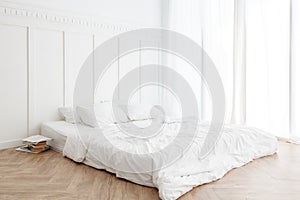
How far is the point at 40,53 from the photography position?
13.8ft

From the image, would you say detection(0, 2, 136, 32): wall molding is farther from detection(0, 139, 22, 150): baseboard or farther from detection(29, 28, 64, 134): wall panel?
detection(0, 139, 22, 150): baseboard

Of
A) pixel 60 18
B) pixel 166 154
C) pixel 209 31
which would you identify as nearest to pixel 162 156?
pixel 166 154

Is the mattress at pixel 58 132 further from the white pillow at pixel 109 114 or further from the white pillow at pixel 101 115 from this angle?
the white pillow at pixel 109 114

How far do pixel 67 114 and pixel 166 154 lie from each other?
7.35 ft

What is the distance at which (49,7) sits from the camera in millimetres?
4273

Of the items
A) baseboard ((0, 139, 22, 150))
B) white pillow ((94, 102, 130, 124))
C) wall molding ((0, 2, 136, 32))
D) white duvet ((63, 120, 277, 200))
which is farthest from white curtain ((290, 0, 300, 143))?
baseboard ((0, 139, 22, 150))

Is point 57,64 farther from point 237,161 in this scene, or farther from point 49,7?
point 237,161

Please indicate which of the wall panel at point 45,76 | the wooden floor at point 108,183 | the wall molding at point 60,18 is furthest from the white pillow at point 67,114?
the wall molding at point 60,18

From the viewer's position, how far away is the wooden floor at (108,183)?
2.42 meters

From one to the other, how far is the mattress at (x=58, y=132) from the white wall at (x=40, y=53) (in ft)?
0.94

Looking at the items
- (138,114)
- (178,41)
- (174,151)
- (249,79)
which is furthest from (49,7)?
(249,79)

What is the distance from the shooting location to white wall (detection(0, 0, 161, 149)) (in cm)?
392

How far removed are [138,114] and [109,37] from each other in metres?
1.56

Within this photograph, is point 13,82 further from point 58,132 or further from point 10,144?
point 58,132
